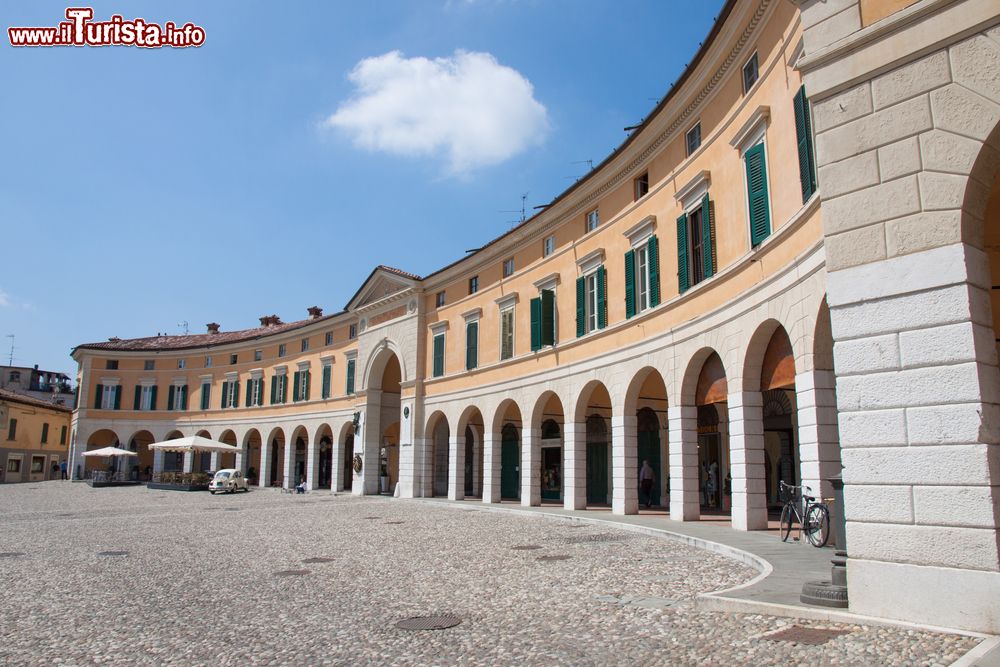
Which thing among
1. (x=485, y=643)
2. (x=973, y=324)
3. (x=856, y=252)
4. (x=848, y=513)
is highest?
(x=856, y=252)

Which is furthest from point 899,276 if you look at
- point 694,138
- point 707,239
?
point 694,138

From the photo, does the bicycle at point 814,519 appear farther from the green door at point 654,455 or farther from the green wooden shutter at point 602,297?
the green door at point 654,455

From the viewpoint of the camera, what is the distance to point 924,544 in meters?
5.74

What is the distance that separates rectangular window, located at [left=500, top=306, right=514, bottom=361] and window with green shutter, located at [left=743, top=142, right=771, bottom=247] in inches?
499

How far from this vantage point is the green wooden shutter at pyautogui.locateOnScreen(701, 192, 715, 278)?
49.9 ft

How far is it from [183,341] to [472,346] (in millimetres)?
34396

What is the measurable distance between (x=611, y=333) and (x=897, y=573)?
14.0 meters

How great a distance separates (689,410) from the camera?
16.2 meters

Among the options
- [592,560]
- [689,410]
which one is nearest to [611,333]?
[689,410]

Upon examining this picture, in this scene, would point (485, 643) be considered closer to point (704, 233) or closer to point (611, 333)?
point (704, 233)

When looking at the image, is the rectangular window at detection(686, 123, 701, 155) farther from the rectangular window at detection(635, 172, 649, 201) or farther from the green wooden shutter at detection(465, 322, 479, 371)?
the green wooden shutter at detection(465, 322, 479, 371)

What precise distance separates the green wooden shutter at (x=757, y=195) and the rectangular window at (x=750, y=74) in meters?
1.47

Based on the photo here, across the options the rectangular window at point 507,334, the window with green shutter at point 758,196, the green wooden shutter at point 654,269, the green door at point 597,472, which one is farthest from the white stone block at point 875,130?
the green door at point 597,472

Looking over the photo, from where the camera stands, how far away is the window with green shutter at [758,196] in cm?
1309
